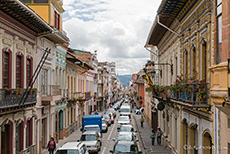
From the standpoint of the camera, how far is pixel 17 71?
17844 mm

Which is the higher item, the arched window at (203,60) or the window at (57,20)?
the window at (57,20)

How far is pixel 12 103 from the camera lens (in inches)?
590

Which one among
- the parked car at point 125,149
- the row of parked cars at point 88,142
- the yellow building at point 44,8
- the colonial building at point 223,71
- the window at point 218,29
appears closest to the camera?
the colonial building at point 223,71

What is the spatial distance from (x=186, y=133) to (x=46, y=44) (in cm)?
1212

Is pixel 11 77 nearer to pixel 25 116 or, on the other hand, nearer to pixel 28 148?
pixel 25 116

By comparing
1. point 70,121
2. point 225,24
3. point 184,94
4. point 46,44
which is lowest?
point 70,121

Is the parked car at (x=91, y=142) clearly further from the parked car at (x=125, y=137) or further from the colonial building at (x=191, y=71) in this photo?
the colonial building at (x=191, y=71)

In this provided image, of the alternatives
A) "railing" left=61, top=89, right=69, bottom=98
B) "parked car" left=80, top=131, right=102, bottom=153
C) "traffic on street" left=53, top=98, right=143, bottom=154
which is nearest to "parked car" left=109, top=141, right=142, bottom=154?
"traffic on street" left=53, top=98, right=143, bottom=154

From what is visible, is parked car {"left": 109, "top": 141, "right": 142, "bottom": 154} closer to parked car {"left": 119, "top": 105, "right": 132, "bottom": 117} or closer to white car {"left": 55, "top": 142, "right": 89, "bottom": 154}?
white car {"left": 55, "top": 142, "right": 89, "bottom": 154}

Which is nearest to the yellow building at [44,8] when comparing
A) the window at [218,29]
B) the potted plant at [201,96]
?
the potted plant at [201,96]

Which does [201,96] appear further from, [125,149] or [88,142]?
[88,142]

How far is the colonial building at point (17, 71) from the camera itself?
14.9 meters

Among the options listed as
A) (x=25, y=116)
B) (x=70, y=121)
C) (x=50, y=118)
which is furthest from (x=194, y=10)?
(x=70, y=121)

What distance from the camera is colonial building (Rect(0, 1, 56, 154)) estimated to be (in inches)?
587
